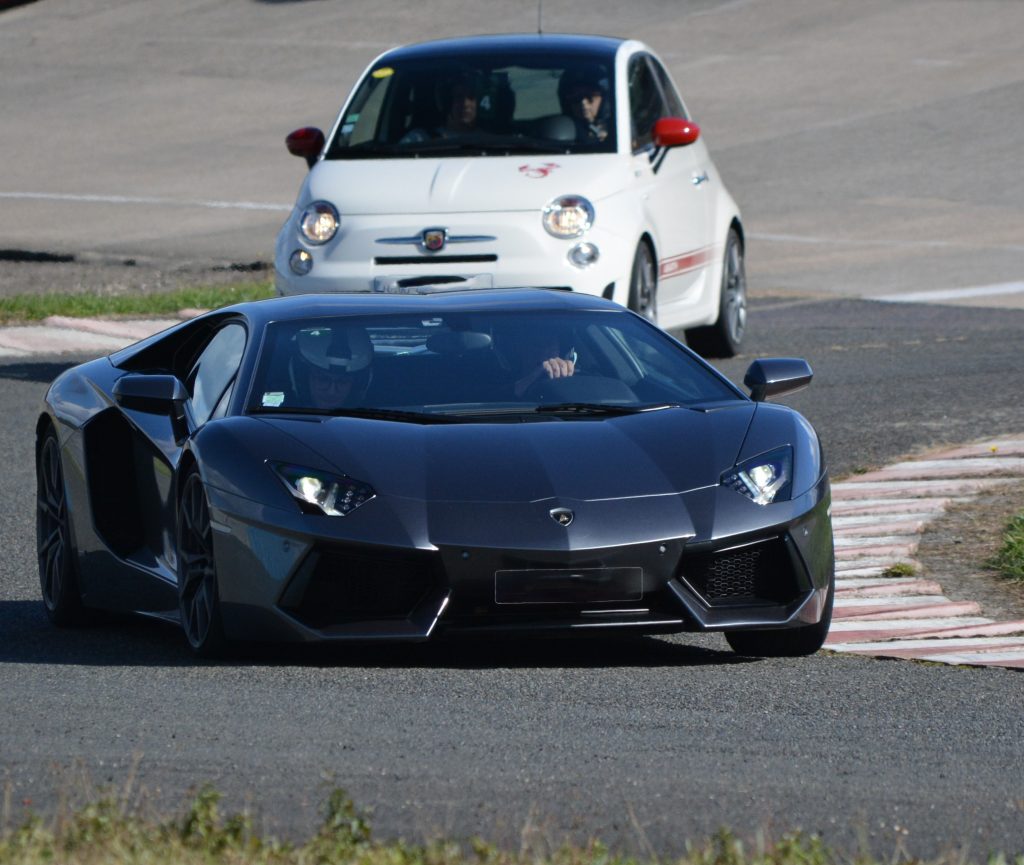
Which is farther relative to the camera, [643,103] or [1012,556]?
[643,103]

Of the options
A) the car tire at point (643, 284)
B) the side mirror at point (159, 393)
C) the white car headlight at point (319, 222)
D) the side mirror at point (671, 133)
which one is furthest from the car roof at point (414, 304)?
the side mirror at point (671, 133)

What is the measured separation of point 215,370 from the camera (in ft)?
25.8

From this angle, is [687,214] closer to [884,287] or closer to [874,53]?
[884,287]

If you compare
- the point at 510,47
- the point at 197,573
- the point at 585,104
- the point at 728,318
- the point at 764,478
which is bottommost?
the point at 728,318

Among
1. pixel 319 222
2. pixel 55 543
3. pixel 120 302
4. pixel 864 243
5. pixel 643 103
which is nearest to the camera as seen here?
pixel 55 543

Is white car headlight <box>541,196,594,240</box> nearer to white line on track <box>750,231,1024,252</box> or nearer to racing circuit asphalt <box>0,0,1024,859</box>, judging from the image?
racing circuit asphalt <box>0,0,1024,859</box>

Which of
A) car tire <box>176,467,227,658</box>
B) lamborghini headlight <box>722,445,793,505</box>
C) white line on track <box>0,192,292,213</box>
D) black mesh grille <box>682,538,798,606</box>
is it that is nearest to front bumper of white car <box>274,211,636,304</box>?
car tire <box>176,467,227,658</box>

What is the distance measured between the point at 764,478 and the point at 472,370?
1.13m

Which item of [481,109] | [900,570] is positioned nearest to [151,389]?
[900,570]

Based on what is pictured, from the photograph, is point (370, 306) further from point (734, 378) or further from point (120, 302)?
point (120, 302)

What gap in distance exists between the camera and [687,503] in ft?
22.2

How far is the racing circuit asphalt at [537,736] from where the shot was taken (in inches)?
193

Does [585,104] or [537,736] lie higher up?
[537,736]

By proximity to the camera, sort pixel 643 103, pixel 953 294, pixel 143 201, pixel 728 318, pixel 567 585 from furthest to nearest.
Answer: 1. pixel 143 201
2. pixel 953 294
3. pixel 728 318
4. pixel 643 103
5. pixel 567 585
